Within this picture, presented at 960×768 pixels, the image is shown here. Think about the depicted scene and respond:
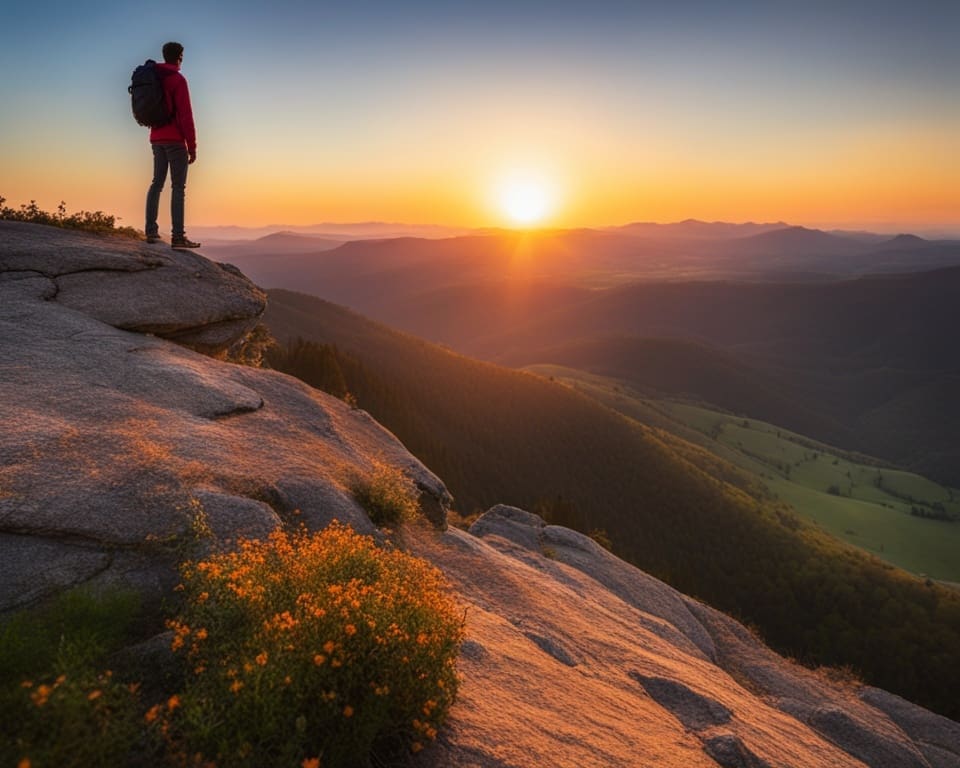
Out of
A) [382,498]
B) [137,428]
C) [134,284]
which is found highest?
[134,284]

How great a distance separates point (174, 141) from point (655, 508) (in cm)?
6901

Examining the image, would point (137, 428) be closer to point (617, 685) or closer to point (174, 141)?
point (174, 141)

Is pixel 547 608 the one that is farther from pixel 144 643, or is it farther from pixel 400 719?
pixel 144 643

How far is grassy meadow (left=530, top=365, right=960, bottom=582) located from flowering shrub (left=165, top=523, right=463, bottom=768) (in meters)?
125

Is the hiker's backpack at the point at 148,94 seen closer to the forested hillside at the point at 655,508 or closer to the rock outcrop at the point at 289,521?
the rock outcrop at the point at 289,521

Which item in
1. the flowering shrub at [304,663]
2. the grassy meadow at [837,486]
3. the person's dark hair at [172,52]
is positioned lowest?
the grassy meadow at [837,486]

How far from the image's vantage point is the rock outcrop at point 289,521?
6.08 meters

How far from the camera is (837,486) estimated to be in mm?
150375

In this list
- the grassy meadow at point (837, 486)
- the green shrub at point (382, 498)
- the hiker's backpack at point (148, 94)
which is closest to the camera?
the green shrub at point (382, 498)

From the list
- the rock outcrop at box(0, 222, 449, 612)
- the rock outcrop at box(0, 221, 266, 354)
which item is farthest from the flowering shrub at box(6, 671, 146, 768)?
the rock outcrop at box(0, 221, 266, 354)

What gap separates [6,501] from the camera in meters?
5.98

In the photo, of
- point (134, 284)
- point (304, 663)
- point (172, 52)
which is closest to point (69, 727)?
point (304, 663)

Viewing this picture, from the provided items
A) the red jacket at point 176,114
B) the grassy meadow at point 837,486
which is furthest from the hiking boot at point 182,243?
the grassy meadow at point 837,486

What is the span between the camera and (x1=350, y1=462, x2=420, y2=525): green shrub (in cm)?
973
